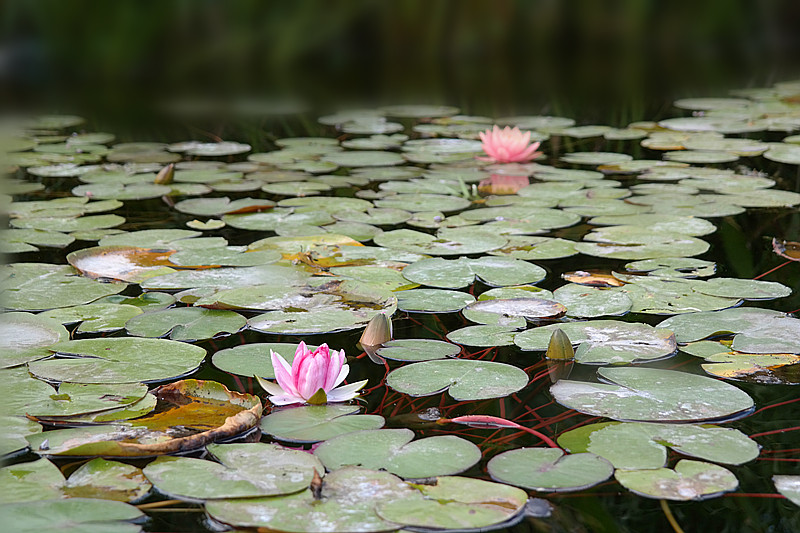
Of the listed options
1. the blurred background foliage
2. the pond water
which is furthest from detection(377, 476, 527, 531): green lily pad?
the blurred background foliage

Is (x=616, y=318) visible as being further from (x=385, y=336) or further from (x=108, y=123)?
(x=108, y=123)

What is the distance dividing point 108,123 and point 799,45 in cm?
616

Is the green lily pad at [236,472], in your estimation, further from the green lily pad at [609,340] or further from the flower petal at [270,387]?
the green lily pad at [609,340]

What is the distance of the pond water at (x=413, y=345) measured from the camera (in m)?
0.92

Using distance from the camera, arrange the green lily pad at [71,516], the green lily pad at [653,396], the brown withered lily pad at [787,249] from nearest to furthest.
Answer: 1. the green lily pad at [71,516]
2. the green lily pad at [653,396]
3. the brown withered lily pad at [787,249]

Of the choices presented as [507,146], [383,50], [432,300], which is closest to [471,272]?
A: [432,300]

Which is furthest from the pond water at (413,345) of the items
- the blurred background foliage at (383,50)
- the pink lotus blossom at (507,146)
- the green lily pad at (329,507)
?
the blurred background foliage at (383,50)

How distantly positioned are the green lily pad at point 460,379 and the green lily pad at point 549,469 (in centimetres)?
16

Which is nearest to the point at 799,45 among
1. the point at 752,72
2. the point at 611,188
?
the point at 752,72

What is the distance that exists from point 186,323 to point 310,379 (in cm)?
39

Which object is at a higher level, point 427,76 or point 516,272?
point 427,76

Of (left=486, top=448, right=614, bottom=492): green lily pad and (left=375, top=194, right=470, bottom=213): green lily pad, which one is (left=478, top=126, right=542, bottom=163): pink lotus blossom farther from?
(left=486, top=448, right=614, bottom=492): green lily pad

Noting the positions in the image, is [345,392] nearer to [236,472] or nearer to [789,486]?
[236,472]

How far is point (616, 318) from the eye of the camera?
57.6 inches
